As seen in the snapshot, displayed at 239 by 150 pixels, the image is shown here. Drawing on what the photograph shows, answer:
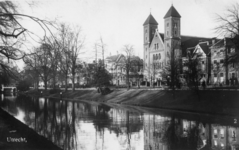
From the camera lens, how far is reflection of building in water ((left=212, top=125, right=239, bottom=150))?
41.9 ft

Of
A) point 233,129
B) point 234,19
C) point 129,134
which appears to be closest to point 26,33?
point 129,134

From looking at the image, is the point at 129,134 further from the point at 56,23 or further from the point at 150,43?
the point at 150,43

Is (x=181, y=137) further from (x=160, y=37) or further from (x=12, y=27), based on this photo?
(x=160, y=37)

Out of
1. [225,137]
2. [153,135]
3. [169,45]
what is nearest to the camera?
[225,137]

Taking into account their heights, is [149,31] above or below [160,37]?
above

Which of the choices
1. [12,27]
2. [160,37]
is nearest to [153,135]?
[12,27]

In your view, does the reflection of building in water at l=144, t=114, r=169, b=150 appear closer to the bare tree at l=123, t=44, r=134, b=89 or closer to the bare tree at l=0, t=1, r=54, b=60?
the bare tree at l=0, t=1, r=54, b=60

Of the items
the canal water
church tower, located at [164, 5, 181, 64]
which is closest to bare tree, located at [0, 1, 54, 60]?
the canal water

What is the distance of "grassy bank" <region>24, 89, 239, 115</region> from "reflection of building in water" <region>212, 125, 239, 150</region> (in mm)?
6682

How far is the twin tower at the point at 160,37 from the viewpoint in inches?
2756

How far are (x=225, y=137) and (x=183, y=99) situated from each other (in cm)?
1740

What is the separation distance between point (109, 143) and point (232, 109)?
15208 millimetres

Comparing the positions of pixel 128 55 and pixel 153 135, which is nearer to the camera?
pixel 153 135

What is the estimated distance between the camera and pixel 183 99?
32094 millimetres
